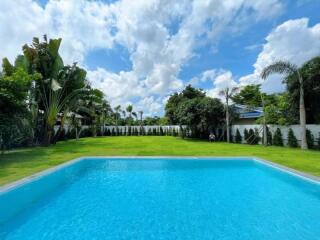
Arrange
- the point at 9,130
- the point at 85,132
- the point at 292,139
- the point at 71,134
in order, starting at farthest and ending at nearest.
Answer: the point at 85,132, the point at 71,134, the point at 292,139, the point at 9,130

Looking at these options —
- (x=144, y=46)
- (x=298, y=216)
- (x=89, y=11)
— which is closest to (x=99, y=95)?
(x=144, y=46)

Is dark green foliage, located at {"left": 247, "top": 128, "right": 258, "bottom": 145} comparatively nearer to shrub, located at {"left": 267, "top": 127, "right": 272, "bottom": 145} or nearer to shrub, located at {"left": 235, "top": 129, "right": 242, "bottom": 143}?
shrub, located at {"left": 235, "top": 129, "right": 242, "bottom": 143}

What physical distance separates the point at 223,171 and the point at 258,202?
3790 mm

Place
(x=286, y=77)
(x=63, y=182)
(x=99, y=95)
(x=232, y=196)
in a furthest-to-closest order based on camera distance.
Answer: (x=99, y=95) < (x=286, y=77) < (x=63, y=182) < (x=232, y=196)

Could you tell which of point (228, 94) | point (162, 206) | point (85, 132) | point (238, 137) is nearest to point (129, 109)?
point (85, 132)

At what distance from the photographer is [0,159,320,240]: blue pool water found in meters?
4.14

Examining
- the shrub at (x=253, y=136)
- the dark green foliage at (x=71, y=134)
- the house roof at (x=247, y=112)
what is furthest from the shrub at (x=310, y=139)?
the dark green foliage at (x=71, y=134)

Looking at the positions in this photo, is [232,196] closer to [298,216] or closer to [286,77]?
[298,216]

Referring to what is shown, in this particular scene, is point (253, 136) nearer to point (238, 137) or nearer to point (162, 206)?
point (238, 137)

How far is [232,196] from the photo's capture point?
6.29m

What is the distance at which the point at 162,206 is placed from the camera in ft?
17.9

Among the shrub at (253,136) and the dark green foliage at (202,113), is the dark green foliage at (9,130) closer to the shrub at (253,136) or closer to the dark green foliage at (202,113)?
the dark green foliage at (202,113)

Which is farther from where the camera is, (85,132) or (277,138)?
(85,132)

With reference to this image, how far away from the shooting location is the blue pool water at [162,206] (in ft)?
13.6
